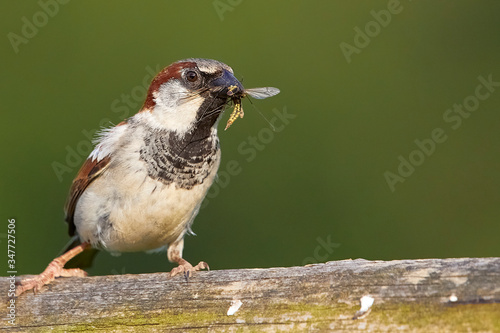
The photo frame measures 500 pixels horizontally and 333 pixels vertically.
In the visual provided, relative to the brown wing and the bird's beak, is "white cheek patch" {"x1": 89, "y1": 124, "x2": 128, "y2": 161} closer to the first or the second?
the brown wing

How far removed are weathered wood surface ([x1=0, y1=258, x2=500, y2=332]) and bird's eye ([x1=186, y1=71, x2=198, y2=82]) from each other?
4.19 ft

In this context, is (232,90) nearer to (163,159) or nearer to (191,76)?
(191,76)

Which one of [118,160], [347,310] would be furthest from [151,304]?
[118,160]

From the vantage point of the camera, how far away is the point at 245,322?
230 cm

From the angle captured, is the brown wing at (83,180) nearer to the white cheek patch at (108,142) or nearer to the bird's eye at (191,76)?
the white cheek patch at (108,142)

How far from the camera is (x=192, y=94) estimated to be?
3.62 meters

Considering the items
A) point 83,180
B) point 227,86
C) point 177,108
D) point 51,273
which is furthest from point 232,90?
point 51,273

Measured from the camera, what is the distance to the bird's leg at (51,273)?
109 inches

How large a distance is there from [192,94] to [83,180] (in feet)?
2.95

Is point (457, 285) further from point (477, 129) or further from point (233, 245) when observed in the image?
point (477, 129)

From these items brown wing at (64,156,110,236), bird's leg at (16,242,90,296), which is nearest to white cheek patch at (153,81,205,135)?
brown wing at (64,156,110,236)

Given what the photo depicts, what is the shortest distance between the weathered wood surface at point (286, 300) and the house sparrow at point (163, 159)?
34.5 inches

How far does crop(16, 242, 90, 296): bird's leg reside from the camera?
2.77m

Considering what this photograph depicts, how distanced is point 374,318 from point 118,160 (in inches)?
78.9
